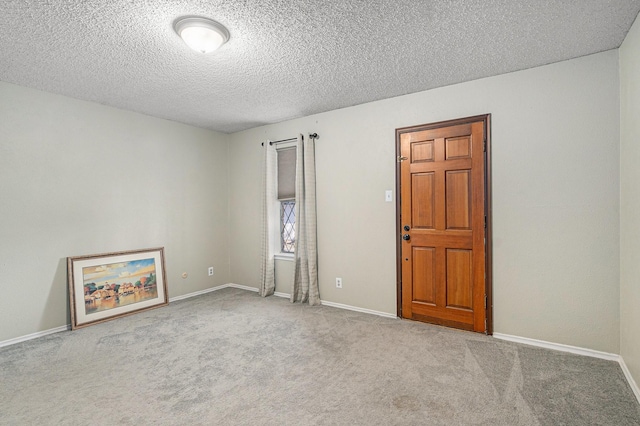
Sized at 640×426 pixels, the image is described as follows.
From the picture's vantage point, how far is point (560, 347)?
8.75 ft

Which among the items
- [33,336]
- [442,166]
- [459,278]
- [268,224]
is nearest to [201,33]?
[442,166]

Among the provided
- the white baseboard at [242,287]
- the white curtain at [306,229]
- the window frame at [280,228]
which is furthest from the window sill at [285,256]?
the white baseboard at [242,287]

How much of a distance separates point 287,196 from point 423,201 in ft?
6.47

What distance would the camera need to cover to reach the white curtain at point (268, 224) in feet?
14.7

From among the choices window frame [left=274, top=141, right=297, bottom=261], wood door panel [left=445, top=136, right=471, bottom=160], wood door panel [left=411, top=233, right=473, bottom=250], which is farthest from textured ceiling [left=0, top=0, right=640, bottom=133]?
wood door panel [left=411, top=233, right=473, bottom=250]

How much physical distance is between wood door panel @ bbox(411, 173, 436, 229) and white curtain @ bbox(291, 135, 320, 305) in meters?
1.31

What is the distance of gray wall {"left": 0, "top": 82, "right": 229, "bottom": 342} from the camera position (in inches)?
119

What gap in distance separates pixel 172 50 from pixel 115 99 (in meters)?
1.54

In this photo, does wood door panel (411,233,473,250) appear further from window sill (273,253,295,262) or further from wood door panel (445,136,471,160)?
window sill (273,253,295,262)

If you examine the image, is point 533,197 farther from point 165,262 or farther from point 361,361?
point 165,262

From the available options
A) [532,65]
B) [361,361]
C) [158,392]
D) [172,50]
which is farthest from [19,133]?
[532,65]

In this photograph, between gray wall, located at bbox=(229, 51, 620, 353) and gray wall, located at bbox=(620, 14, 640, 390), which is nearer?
gray wall, located at bbox=(620, 14, 640, 390)

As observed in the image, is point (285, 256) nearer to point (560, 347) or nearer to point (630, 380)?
point (560, 347)

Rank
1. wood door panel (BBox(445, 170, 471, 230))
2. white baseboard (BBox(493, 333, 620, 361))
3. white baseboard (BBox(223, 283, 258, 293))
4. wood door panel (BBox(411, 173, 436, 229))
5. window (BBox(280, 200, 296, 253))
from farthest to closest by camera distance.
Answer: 1. white baseboard (BBox(223, 283, 258, 293))
2. window (BBox(280, 200, 296, 253))
3. wood door panel (BBox(411, 173, 436, 229))
4. wood door panel (BBox(445, 170, 471, 230))
5. white baseboard (BBox(493, 333, 620, 361))
